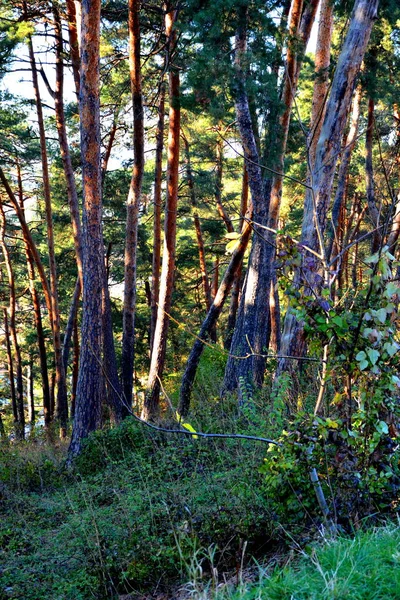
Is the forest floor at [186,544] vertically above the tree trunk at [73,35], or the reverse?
the tree trunk at [73,35]

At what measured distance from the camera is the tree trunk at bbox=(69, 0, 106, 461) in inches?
349

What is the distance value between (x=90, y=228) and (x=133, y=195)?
2.80 m

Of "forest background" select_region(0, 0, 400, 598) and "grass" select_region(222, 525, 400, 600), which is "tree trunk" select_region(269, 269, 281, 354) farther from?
"grass" select_region(222, 525, 400, 600)

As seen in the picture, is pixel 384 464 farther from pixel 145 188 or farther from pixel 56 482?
pixel 145 188

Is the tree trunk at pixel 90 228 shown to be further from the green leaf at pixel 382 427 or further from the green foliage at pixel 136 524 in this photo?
the green leaf at pixel 382 427

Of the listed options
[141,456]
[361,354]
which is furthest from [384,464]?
[141,456]

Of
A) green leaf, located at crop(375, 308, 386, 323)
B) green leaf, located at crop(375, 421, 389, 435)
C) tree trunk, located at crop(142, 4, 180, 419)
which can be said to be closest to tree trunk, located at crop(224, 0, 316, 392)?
tree trunk, located at crop(142, 4, 180, 419)

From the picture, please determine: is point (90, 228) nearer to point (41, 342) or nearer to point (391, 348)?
point (391, 348)

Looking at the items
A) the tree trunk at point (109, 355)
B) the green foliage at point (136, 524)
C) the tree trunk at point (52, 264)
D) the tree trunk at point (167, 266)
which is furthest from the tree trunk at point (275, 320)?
the green foliage at point (136, 524)

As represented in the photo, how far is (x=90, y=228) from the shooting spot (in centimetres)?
913

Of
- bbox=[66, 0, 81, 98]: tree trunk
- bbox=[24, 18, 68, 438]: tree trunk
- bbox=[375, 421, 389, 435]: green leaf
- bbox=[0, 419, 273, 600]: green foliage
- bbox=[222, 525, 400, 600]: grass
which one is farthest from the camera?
bbox=[24, 18, 68, 438]: tree trunk

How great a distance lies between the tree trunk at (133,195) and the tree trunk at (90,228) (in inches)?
39.0

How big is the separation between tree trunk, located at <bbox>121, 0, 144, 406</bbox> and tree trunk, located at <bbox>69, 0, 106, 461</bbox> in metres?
0.99

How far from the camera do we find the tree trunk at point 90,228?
349 inches
